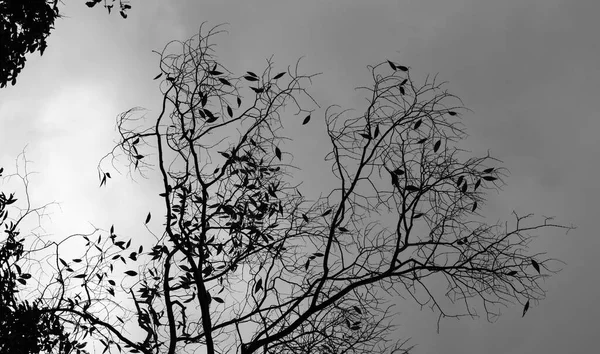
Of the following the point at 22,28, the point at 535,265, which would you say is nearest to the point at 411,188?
the point at 535,265

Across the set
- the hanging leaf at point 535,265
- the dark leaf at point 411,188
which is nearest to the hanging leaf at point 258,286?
the dark leaf at point 411,188

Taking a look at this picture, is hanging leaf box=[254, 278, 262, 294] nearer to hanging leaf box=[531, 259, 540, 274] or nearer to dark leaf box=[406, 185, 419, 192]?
dark leaf box=[406, 185, 419, 192]

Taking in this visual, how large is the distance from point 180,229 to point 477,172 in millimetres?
3173

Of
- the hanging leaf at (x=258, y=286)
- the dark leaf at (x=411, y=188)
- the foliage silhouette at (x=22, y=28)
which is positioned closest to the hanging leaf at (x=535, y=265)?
the dark leaf at (x=411, y=188)

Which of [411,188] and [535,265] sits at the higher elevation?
[411,188]

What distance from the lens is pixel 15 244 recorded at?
720cm

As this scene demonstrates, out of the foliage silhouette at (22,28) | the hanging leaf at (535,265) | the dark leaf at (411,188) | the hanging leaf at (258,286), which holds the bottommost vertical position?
the hanging leaf at (535,265)

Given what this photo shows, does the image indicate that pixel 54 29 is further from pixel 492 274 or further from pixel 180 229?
pixel 492 274

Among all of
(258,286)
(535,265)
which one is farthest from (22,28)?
(535,265)

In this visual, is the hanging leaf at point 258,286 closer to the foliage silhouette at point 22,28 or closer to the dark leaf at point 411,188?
the dark leaf at point 411,188

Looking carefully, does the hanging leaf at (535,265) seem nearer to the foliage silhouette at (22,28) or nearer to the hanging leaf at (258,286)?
the hanging leaf at (258,286)

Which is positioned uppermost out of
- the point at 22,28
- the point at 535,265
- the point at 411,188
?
the point at 22,28

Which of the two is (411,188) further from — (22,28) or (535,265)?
(22,28)

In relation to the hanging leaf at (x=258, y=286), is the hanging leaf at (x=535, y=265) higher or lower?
lower
